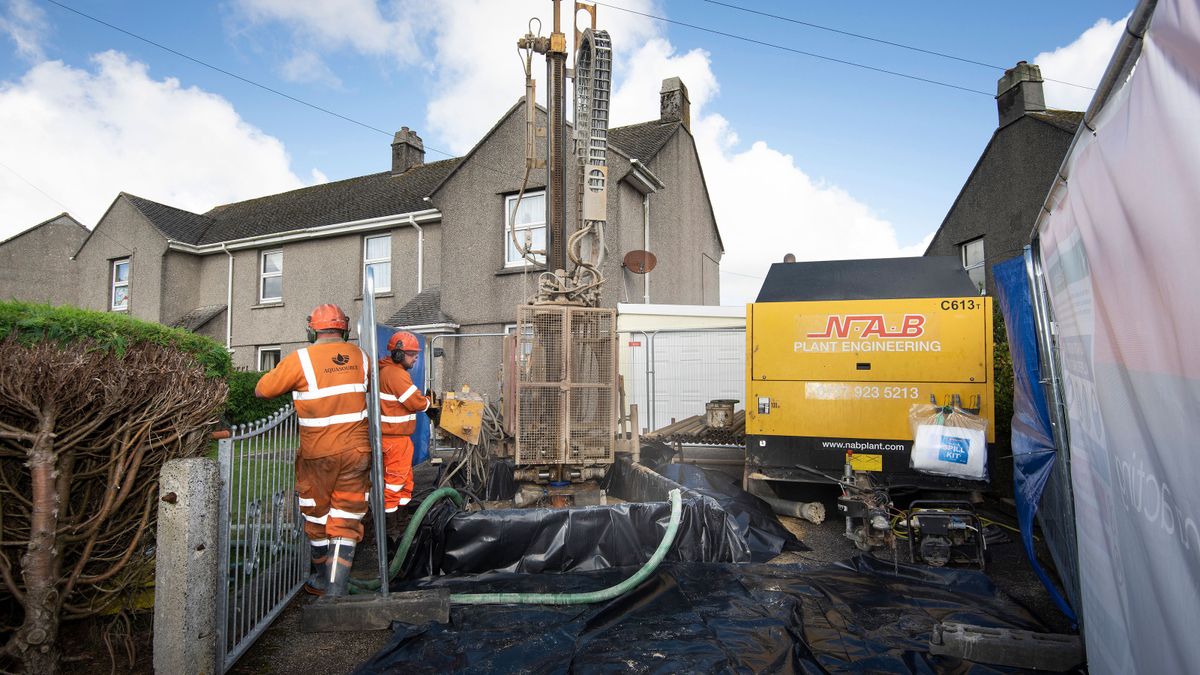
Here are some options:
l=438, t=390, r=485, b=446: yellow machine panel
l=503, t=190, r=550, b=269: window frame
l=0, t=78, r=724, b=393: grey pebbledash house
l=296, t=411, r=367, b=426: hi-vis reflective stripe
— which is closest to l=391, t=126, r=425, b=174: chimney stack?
l=0, t=78, r=724, b=393: grey pebbledash house

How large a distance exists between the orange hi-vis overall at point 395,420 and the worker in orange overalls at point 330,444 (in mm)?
508

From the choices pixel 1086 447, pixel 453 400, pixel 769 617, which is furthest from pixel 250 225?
pixel 1086 447

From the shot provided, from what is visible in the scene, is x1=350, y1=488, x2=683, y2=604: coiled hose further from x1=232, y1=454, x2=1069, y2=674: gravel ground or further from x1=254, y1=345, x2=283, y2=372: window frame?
x1=254, y1=345, x2=283, y2=372: window frame

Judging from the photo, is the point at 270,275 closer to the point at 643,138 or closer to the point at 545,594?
the point at 643,138

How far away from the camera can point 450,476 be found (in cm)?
655

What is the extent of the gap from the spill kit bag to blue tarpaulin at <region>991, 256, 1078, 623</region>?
1.66ft

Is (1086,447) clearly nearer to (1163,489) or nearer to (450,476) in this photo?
(1163,489)

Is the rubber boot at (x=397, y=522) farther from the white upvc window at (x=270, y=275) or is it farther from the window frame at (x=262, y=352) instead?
the white upvc window at (x=270, y=275)

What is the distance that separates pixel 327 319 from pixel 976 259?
53.6 ft

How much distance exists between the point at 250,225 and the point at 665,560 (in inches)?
675

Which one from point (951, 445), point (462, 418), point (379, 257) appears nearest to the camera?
point (951, 445)

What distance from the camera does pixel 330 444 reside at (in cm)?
411

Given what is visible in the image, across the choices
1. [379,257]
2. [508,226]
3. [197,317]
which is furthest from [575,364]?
[197,317]

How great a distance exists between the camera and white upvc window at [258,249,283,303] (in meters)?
16.7
